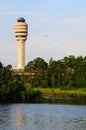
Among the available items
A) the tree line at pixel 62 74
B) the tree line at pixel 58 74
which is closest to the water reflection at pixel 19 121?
the tree line at pixel 58 74

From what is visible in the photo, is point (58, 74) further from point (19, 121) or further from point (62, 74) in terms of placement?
point (19, 121)

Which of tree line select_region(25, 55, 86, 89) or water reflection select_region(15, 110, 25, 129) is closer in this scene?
water reflection select_region(15, 110, 25, 129)

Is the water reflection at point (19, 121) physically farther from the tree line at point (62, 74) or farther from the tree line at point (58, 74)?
the tree line at point (62, 74)

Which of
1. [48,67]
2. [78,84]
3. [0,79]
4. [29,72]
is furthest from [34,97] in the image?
[29,72]

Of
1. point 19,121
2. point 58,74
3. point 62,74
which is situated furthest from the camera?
point 62,74

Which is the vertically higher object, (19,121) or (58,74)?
(58,74)

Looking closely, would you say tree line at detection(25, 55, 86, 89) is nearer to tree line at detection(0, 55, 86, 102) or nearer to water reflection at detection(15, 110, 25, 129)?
tree line at detection(0, 55, 86, 102)

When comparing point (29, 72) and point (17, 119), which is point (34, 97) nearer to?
point (17, 119)

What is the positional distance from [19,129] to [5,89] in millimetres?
44597

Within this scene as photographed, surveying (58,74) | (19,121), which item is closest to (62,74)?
(58,74)

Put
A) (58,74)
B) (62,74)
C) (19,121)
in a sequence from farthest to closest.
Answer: (62,74)
(58,74)
(19,121)

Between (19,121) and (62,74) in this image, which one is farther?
(62,74)

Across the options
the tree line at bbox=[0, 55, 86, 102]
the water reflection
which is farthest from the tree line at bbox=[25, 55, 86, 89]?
the water reflection

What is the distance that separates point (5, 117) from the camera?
5178 cm
